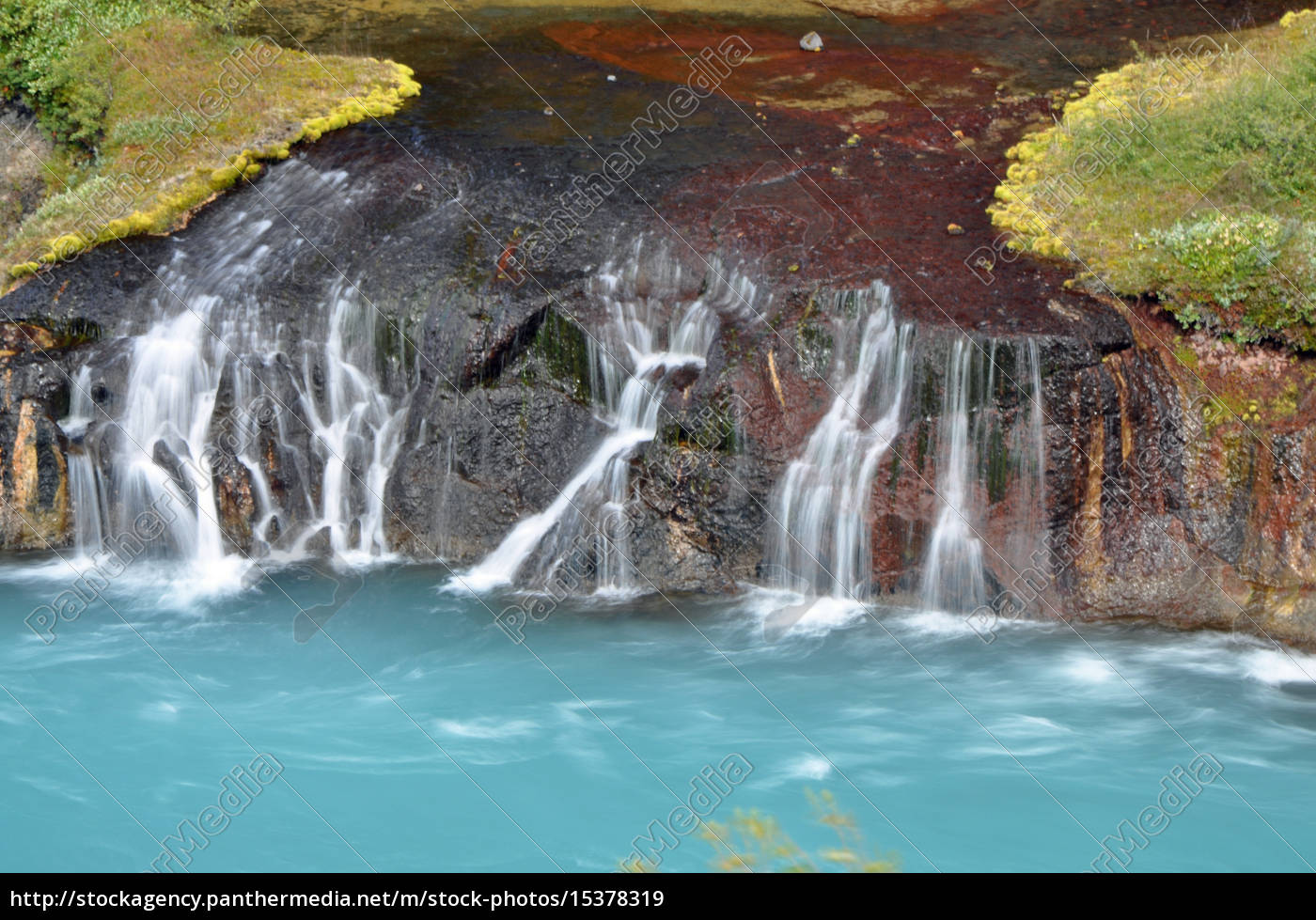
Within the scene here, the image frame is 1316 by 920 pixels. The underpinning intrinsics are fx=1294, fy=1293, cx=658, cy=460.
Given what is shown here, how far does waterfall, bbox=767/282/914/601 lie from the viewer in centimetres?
1317

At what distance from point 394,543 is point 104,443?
3.34 meters

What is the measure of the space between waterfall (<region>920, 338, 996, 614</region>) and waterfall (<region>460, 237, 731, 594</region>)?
2467mm

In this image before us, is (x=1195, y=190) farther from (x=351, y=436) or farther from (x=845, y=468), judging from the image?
(x=351, y=436)

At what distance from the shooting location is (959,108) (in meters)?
17.8

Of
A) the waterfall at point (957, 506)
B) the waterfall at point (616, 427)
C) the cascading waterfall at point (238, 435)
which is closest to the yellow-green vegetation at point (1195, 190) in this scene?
the waterfall at point (957, 506)

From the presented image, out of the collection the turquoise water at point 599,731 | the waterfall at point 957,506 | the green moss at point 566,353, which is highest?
the green moss at point 566,353

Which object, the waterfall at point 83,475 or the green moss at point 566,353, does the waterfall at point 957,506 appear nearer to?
the green moss at point 566,353

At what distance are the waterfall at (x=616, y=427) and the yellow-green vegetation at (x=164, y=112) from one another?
6.18 meters

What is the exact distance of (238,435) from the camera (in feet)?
46.5

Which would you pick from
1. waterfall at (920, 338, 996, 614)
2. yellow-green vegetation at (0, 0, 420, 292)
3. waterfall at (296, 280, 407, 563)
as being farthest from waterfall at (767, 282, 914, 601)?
yellow-green vegetation at (0, 0, 420, 292)

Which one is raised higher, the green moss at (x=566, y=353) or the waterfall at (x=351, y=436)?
the green moss at (x=566, y=353)

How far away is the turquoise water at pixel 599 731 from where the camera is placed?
10.5m

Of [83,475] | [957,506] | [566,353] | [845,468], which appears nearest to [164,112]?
[83,475]

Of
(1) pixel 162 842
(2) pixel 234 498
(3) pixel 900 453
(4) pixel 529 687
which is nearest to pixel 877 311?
(3) pixel 900 453
